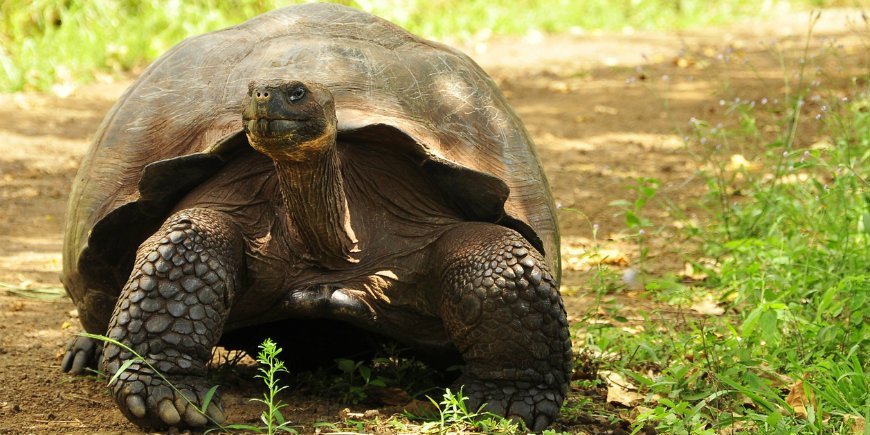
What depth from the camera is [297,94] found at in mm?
2816

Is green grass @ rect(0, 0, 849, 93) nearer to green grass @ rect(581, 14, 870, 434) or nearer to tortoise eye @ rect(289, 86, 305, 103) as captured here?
green grass @ rect(581, 14, 870, 434)

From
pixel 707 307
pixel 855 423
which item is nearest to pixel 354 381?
pixel 855 423

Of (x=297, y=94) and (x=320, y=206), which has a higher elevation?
(x=297, y=94)

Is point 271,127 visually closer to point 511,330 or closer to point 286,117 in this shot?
point 286,117

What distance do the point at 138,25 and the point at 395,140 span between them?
7757mm

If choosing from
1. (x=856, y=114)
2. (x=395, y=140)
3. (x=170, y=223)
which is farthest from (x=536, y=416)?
(x=856, y=114)

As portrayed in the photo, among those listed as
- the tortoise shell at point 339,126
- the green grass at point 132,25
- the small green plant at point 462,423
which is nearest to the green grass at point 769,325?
the small green plant at point 462,423

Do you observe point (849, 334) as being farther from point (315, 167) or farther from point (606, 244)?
point (606, 244)

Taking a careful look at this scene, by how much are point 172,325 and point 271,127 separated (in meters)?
0.61

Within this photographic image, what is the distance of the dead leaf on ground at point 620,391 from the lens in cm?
328

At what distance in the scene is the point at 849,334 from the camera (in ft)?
10.9

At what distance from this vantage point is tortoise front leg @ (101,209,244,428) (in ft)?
9.29

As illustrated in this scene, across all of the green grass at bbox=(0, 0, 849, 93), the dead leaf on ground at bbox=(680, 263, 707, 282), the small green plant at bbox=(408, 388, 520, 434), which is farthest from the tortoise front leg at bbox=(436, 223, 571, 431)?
the green grass at bbox=(0, 0, 849, 93)

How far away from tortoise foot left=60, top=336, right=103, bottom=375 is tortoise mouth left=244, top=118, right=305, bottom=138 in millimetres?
1223
